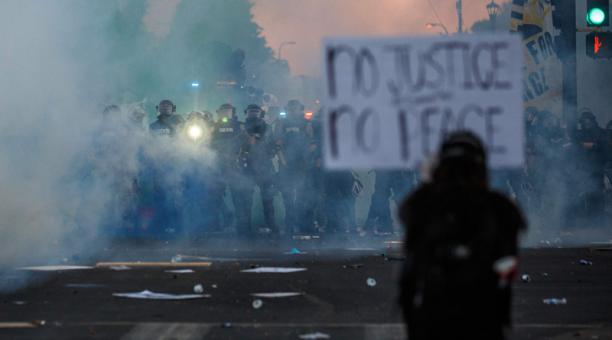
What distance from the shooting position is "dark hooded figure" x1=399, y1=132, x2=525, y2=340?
6062 mm

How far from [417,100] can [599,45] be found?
1552 cm

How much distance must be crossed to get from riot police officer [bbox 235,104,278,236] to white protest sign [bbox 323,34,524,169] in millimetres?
15837

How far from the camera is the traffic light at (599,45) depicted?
2198 cm

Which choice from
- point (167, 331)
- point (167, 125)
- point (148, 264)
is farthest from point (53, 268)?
point (167, 125)

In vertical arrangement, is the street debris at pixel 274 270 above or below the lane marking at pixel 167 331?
below

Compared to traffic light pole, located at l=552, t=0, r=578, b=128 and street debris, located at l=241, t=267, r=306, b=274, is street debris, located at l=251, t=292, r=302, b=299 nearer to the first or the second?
street debris, located at l=241, t=267, r=306, b=274

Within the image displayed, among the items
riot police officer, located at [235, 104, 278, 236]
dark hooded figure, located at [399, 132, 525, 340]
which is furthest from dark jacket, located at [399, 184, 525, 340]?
riot police officer, located at [235, 104, 278, 236]

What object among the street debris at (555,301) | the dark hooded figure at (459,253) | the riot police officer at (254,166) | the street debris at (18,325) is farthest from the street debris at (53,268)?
the dark hooded figure at (459,253)

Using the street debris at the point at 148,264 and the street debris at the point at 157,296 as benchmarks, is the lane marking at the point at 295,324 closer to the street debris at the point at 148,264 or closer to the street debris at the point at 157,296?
the street debris at the point at 157,296

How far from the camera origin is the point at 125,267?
16.2 m

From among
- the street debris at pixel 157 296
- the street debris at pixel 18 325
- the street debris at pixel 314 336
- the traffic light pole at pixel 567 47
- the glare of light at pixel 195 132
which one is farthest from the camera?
the traffic light pole at pixel 567 47

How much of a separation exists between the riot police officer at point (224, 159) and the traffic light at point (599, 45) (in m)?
5.93

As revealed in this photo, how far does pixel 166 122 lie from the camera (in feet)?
74.9

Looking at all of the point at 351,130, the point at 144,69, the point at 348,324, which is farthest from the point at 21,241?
the point at 144,69
